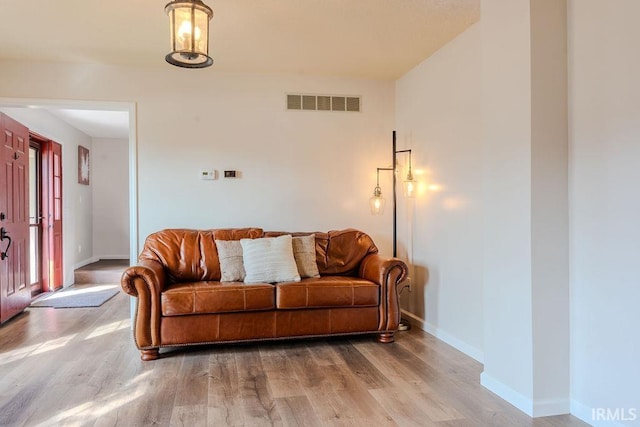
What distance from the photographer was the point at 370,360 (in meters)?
3.13

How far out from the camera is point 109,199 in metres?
7.68

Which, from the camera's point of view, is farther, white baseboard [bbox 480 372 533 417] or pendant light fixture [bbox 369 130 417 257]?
pendant light fixture [bbox 369 130 417 257]

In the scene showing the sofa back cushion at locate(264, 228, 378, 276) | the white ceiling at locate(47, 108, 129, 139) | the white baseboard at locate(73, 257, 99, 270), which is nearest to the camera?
the sofa back cushion at locate(264, 228, 378, 276)

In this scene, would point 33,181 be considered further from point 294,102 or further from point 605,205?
point 605,205

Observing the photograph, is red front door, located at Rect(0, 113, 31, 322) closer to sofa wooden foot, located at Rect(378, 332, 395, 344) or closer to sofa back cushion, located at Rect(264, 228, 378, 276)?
sofa back cushion, located at Rect(264, 228, 378, 276)

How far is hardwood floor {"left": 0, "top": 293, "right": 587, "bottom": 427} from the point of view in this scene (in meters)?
2.23

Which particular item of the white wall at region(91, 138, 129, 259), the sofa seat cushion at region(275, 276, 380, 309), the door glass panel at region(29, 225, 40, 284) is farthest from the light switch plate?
the white wall at region(91, 138, 129, 259)

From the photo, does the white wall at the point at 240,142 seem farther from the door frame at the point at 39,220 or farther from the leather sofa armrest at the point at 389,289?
the door frame at the point at 39,220

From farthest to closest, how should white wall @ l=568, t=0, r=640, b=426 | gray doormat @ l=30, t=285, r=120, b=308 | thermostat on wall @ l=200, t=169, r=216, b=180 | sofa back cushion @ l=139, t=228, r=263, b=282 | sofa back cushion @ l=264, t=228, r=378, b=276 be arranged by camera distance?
1. gray doormat @ l=30, t=285, r=120, b=308
2. thermostat on wall @ l=200, t=169, r=216, b=180
3. sofa back cushion @ l=264, t=228, r=378, b=276
4. sofa back cushion @ l=139, t=228, r=263, b=282
5. white wall @ l=568, t=0, r=640, b=426

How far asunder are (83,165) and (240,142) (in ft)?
13.6

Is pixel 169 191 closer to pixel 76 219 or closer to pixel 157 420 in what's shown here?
pixel 157 420

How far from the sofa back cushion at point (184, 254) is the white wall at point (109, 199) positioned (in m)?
4.41

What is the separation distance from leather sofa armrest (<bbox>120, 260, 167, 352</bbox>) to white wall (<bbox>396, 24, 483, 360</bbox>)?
7.65 ft

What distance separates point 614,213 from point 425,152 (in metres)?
2.07
